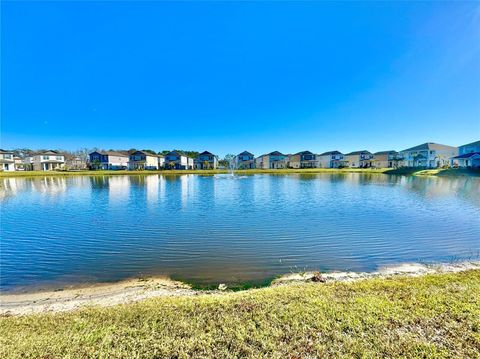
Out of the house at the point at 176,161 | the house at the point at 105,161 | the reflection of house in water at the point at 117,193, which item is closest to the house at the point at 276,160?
the house at the point at 176,161

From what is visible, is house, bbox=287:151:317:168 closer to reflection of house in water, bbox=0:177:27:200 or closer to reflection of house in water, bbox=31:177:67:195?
reflection of house in water, bbox=31:177:67:195

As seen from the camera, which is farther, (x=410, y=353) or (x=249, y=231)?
(x=249, y=231)

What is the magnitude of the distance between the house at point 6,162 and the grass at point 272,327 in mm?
97799

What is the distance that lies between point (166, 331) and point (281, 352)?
6.18 feet

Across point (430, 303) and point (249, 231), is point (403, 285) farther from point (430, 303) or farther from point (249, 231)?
point (249, 231)

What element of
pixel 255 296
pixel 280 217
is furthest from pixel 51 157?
pixel 255 296

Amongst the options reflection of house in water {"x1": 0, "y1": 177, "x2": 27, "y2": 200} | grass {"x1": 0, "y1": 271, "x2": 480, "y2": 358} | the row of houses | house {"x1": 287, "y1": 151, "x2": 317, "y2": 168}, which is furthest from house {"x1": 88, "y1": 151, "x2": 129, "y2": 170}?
grass {"x1": 0, "y1": 271, "x2": 480, "y2": 358}

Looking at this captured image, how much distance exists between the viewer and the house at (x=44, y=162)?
8131 cm

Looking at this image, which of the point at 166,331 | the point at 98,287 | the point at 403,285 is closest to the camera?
the point at 166,331

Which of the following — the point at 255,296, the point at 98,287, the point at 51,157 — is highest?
the point at 51,157

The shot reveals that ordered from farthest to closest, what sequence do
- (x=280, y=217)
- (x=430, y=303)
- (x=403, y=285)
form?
(x=280, y=217), (x=403, y=285), (x=430, y=303)

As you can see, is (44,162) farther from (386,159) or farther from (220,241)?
(386,159)

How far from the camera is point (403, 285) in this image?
5.53m

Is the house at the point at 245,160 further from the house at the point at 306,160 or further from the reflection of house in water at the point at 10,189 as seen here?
the reflection of house in water at the point at 10,189
